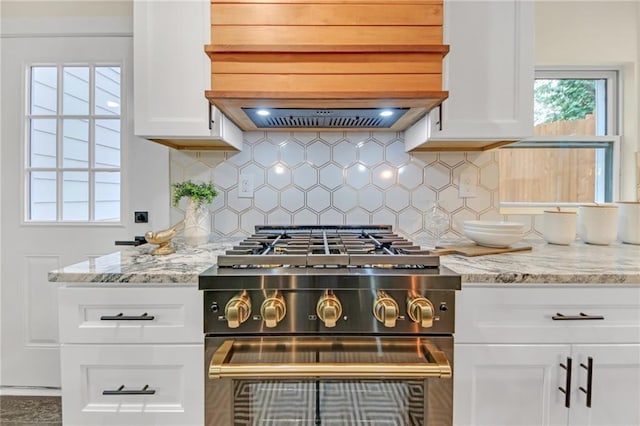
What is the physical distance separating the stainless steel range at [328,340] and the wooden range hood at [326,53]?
666mm

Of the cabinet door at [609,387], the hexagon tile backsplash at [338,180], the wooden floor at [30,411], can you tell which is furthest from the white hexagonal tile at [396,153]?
the wooden floor at [30,411]

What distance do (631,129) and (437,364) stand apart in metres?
1.84

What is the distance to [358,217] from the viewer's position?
1.80m

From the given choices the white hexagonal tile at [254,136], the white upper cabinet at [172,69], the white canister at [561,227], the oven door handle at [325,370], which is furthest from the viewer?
the white hexagonal tile at [254,136]

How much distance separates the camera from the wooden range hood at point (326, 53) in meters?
1.28

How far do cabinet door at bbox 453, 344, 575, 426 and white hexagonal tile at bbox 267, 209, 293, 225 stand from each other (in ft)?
3.42

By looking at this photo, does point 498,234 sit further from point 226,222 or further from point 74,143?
point 74,143

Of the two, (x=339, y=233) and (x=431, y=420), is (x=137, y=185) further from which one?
(x=431, y=420)

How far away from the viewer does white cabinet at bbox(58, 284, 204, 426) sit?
1046 mm

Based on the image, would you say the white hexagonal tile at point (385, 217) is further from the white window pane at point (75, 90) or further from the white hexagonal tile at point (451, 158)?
the white window pane at point (75, 90)

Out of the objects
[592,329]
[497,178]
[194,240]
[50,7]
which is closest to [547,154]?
[497,178]

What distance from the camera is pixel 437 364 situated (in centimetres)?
95

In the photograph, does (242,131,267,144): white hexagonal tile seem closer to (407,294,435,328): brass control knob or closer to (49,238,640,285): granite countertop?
(49,238,640,285): granite countertop

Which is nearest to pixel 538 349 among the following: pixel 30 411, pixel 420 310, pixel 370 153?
pixel 420 310
